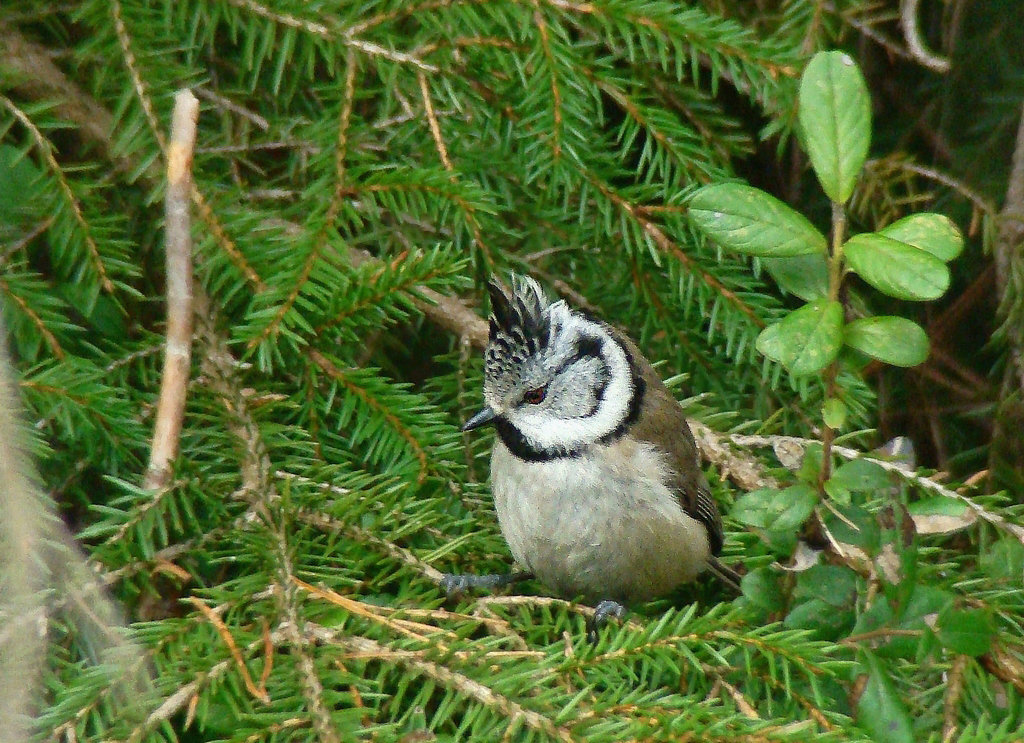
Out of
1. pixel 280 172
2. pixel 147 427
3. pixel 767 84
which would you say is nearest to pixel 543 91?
pixel 767 84

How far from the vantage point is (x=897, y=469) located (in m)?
2.15

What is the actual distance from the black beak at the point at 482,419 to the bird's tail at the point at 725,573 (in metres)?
0.63

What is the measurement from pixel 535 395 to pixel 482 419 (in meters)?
0.20

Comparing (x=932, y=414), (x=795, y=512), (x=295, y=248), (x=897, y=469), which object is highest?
(x=295, y=248)

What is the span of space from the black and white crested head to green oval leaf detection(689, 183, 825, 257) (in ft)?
2.58

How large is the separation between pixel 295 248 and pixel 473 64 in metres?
0.57

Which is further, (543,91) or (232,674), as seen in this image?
(543,91)

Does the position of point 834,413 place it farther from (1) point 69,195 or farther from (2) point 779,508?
(1) point 69,195

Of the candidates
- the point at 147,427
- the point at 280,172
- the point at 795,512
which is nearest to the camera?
the point at 795,512

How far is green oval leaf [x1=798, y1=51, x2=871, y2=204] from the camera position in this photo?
157cm

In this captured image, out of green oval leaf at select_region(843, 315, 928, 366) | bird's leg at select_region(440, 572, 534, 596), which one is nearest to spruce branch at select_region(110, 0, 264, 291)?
bird's leg at select_region(440, 572, 534, 596)

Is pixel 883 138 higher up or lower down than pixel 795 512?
higher up

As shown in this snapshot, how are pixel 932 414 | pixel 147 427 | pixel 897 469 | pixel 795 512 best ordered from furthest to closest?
pixel 932 414
pixel 897 469
pixel 147 427
pixel 795 512

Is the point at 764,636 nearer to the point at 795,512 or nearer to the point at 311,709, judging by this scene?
the point at 795,512
